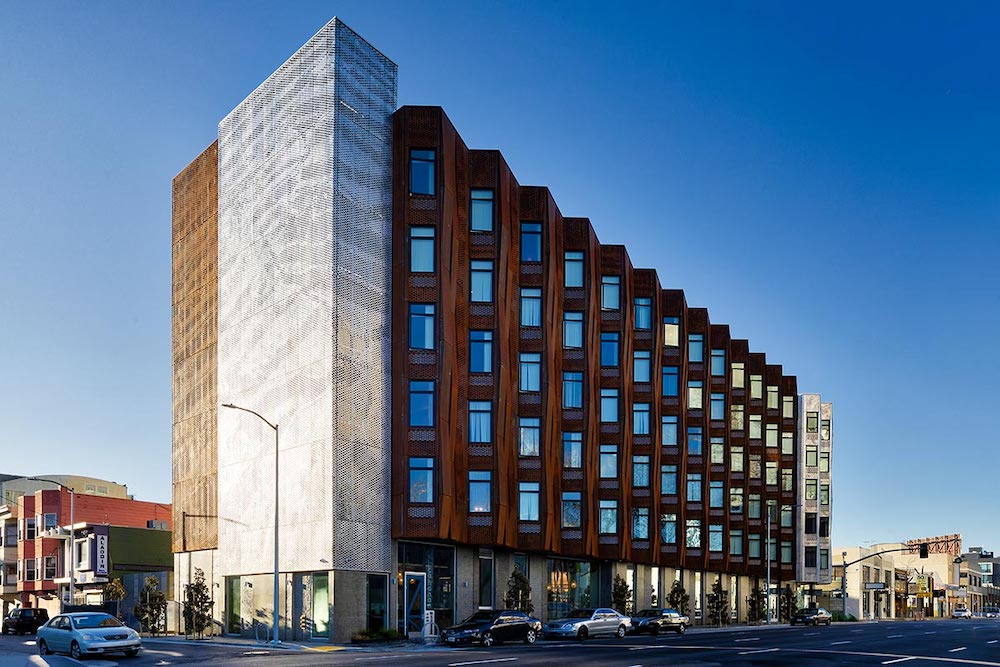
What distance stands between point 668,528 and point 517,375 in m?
26.3

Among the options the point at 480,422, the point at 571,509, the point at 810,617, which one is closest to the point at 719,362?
the point at 810,617

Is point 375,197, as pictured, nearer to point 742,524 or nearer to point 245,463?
point 245,463

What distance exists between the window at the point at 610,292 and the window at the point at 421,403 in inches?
815

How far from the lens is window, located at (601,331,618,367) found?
6838 centimetres

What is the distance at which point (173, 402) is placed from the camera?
2603 inches

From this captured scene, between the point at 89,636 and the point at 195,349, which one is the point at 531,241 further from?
the point at 89,636

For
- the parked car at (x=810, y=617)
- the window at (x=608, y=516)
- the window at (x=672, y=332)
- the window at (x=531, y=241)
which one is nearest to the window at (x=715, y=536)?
the parked car at (x=810, y=617)

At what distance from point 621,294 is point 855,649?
3242 cm

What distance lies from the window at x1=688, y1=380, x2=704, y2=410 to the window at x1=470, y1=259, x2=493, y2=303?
110 ft

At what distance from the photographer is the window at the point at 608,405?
6875 cm

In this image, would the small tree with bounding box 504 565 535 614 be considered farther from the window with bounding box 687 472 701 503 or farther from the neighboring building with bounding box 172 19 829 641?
the window with bounding box 687 472 701 503

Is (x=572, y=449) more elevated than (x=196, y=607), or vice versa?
(x=572, y=449)

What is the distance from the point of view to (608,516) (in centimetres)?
6775

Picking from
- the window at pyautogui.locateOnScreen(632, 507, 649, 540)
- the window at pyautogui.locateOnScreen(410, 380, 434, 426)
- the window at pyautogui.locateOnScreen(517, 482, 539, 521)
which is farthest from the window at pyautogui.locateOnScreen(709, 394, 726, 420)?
the window at pyautogui.locateOnScreen(410, 380, 434, 426)
